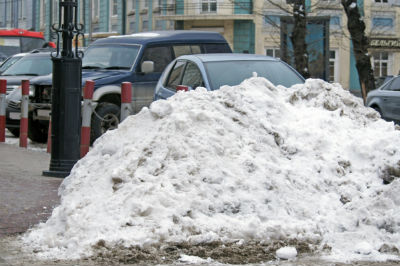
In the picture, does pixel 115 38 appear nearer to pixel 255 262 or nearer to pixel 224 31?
pixel 255 262

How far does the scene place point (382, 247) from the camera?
5.74 metres

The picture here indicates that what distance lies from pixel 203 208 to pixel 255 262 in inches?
28.2

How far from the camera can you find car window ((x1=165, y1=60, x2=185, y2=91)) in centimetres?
1210

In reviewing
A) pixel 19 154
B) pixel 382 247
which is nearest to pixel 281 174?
pixel 382 247

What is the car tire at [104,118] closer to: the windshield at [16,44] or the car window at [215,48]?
the car window at [215,48]

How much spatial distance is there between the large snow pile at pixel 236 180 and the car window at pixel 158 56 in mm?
8076

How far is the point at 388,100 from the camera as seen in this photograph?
18.3 meters

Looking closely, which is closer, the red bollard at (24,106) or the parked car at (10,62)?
the red bollard at (24,106)

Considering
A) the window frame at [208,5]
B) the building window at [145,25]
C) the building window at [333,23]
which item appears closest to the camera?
the window frame at [208,5]

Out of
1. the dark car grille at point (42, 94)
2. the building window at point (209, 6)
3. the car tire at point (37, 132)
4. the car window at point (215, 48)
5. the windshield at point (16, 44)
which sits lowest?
the car tire at point (37, 132)

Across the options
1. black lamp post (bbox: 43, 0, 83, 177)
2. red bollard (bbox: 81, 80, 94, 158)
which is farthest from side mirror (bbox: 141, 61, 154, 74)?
black lamp post (bbox: 43, 0, 83, 177)

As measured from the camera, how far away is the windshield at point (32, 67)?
61.3 feet

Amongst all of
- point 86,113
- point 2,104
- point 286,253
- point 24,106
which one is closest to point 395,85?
point 24,106

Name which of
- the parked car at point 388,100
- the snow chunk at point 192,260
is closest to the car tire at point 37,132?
the parked car at point 388,100
